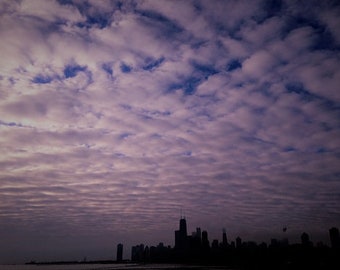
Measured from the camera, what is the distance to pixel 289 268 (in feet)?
589

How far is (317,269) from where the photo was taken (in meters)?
166

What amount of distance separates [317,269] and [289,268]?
57.8ft

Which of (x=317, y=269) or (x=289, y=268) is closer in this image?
(x=317, y=269)
